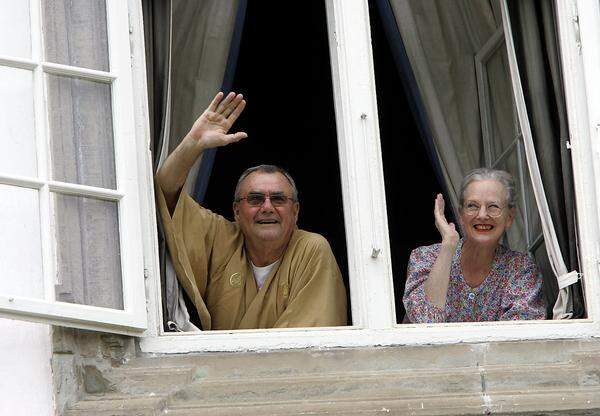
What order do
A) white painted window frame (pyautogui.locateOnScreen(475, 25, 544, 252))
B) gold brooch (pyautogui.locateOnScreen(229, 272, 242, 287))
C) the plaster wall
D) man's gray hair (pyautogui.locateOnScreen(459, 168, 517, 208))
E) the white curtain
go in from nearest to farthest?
the plaster wall
the white curtain
gold brooch (pyautogui.locateOnScreen(229, 272, 242, 287))
man's gray hair (pyautogui.locateOnScreen(459, 168, 517, 208))
white painted window frame (pyautogui.locateOnScreen(475, 25, 544, 252))

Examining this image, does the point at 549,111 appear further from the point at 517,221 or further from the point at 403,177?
the point at 403,177

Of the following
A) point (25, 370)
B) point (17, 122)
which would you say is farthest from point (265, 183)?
point (25, 370)

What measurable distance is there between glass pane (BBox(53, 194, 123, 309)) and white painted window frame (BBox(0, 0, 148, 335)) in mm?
28

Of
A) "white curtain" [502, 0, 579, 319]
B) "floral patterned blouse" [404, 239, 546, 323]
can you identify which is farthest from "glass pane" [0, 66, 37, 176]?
"white curtain" [502, 0, 579, 319]

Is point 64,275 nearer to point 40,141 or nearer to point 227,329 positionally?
point 40,141

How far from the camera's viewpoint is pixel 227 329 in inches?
252

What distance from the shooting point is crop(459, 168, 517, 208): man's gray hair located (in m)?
6.63

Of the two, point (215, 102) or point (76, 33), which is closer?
point (76, 33)

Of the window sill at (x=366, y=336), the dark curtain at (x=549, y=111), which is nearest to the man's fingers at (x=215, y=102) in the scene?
the window sill at (x=366, y=336)

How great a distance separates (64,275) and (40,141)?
17.3 inches

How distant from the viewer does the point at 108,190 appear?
18.8 feet

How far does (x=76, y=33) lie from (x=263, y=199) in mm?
1106

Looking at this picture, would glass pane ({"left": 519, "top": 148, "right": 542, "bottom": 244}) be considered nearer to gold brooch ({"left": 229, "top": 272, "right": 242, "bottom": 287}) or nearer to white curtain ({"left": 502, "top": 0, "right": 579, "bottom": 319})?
white curtain ({"left": 502, "top": 0, "right": 579, "bottom": 319})

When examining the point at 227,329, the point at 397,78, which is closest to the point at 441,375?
the point at 227,329
